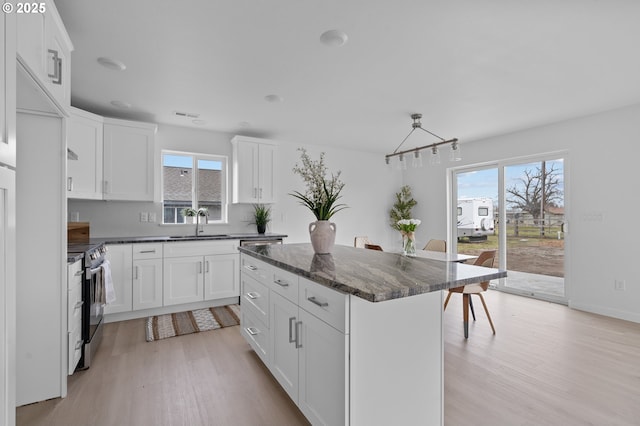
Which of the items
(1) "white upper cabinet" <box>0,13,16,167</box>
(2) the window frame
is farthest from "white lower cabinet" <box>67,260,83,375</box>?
(2) the window frame

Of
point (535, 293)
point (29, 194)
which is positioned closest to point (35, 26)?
point (29, 194)

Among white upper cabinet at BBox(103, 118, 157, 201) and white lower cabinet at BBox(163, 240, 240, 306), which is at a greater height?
white upper cabinet at BBox(103, 118, 157, 201)

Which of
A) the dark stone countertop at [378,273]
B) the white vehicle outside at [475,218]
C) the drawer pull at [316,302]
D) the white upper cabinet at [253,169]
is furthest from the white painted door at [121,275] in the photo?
the white vehicle outside at [475,218]

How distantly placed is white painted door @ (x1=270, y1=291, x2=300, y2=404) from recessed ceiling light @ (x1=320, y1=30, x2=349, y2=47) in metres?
1.85

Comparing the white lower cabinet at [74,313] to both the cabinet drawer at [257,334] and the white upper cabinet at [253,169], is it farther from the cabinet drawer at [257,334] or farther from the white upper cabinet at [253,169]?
the white upper cabinet at [253,169]

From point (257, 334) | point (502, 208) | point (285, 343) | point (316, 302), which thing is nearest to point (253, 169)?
point (257, 334)

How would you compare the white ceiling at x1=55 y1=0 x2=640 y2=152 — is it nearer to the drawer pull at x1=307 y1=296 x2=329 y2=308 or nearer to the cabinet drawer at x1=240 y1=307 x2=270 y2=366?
the drawer pull at x1=307 y1=296 x2=329 y2=308

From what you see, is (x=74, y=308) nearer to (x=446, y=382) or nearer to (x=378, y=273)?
(x=378, y=273)

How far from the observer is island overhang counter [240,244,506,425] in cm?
130

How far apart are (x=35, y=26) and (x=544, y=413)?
11.4 ft

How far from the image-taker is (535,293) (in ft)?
14.8

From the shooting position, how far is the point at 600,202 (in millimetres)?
3812

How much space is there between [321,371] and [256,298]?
102 centimetres

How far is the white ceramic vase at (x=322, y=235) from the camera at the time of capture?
2.22 m
